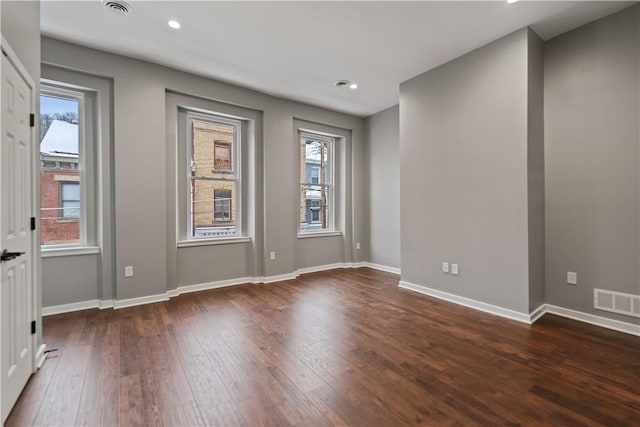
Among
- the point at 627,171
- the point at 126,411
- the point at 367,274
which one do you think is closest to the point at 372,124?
the point at 367,274

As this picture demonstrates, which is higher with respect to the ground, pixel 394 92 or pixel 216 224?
pixel 394 92

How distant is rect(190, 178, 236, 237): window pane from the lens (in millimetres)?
4371

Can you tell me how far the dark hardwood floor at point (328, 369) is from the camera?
5.51 ft

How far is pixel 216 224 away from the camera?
4594 millimetres

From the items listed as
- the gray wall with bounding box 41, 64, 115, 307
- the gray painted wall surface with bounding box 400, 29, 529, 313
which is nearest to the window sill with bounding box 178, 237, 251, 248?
the gray wall with bounding box 41, 64, 115, 307

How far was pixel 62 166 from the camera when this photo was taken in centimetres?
→ 343

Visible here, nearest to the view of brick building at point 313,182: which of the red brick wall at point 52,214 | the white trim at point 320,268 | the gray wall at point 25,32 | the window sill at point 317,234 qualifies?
the window sill at point 317,234

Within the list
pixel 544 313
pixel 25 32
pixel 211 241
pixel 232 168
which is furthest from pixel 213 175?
pixel 544 313

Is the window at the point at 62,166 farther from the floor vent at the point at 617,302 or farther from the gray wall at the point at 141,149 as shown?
the floor vent at the point at 617,302

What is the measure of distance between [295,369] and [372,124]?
493 cm

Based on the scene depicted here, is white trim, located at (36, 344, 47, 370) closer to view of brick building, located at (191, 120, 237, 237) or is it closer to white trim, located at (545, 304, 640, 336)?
view of brick building, located at (191, 120, 237, 237)

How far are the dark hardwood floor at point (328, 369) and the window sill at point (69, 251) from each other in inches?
27.0

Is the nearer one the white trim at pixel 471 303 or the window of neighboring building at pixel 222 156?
the white trim at pixel 471 303

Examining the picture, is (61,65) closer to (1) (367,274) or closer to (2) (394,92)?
(2) (394,92)
